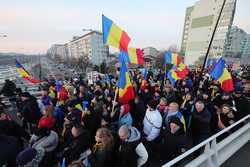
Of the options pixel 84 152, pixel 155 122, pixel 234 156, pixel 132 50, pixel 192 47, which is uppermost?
pixel 192 47

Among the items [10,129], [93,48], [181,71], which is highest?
[93,48]

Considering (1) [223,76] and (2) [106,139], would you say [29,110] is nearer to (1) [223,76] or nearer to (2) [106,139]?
(2) [106,139]

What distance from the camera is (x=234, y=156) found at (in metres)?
3.55

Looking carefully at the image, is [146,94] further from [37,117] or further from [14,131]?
[14,131]

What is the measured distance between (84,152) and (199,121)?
2.41 meters

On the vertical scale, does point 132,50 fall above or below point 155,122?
above

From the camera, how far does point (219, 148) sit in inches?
124

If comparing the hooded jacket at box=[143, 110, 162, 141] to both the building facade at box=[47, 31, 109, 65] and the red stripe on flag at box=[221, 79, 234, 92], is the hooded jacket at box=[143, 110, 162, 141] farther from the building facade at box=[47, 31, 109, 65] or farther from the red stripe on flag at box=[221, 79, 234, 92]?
the building facade at box=[47, 31, 109, 65]

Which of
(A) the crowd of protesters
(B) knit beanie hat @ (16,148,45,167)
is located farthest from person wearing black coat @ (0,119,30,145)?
(B) knit beanie hat @ (16,148,45,167)

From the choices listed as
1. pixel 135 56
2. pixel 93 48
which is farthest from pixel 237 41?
pixel 135 56

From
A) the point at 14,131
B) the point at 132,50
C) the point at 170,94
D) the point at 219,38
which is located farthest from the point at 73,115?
the point at 219,38

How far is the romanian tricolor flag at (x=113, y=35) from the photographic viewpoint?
4.25m

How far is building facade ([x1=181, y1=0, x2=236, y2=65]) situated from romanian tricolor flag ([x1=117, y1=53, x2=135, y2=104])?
52.2 metres

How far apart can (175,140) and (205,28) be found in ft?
197
